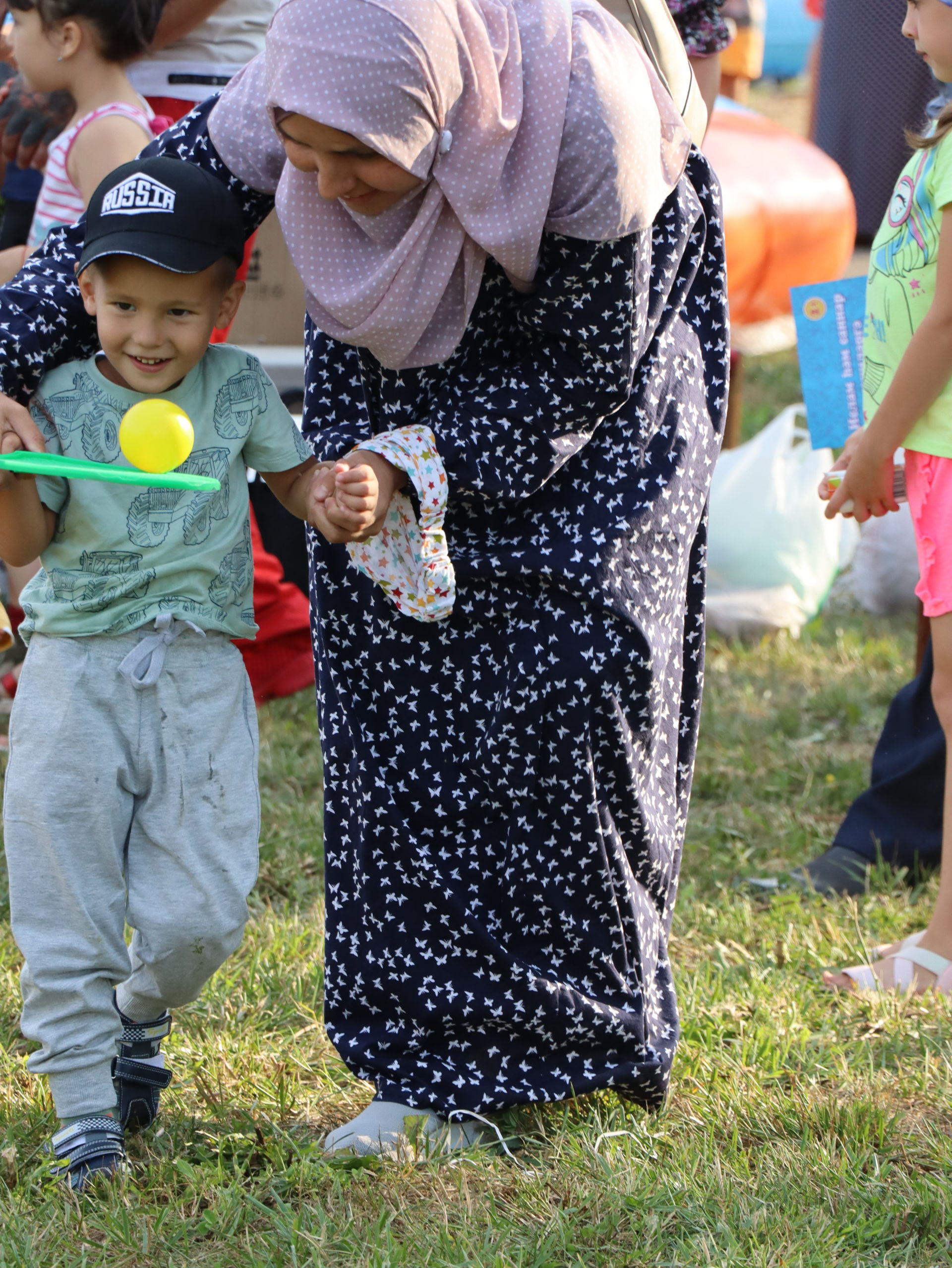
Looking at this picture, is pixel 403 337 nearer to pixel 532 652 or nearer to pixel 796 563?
pixel 532 652

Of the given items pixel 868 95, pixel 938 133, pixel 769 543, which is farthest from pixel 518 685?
pixel 868 95

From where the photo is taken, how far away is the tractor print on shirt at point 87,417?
1936 mm

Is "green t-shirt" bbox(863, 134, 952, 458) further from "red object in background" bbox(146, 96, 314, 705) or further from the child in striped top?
"red object in background" bbox(146, 96, 314, 705)

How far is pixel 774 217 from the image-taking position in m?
6.32

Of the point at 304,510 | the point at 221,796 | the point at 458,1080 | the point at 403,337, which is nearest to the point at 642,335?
the point at 403,337

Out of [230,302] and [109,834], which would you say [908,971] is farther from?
[230,302]

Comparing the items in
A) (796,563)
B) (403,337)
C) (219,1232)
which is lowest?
(796,563)

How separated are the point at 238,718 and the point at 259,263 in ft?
8.32

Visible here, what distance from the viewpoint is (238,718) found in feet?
6.73

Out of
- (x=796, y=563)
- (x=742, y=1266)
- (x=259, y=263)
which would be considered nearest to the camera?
(x=742, y=1266)

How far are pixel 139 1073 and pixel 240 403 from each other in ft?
3.11

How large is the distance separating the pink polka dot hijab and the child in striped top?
4.51 feet

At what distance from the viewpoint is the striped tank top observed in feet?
10.1

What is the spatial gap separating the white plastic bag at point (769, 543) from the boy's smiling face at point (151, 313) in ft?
9.90
